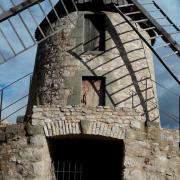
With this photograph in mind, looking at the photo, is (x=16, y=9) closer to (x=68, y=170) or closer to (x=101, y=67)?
(x=101, y=67)

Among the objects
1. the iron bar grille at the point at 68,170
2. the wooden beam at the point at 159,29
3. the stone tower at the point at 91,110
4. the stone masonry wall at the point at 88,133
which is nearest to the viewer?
the stone masonry wall at the point at 88,133

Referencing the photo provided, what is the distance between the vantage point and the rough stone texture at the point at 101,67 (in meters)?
11.7

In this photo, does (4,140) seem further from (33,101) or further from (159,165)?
(159,165)

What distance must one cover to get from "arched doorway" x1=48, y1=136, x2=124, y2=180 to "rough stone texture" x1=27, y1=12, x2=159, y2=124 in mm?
1025

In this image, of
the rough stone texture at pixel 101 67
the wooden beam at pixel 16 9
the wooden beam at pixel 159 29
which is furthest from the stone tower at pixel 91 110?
the wooden beam at pixel 16 9

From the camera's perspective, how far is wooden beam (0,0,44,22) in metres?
11.2

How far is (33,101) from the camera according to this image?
41.0 feet

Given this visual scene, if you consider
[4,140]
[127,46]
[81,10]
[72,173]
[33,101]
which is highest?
[81,10]

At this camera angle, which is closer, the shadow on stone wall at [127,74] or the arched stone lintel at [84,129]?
the arched stone lintel at [84,129]

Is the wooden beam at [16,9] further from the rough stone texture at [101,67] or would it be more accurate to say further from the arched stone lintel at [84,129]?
the arched stone lintel at [84,129]

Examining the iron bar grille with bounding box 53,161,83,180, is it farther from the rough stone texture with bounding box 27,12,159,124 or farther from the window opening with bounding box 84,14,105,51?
the window opening with bounding box 84,14,105,51

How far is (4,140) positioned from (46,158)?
3.29 feet

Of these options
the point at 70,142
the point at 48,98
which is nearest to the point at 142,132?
the point at 70,142

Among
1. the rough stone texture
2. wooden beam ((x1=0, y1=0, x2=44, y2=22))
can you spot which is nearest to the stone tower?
the rough stone texture
